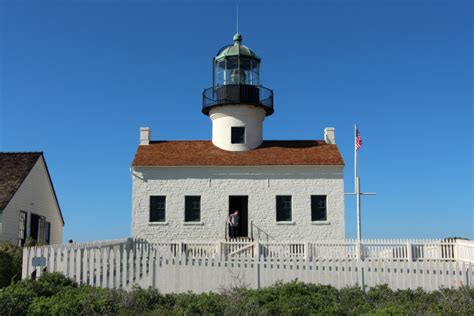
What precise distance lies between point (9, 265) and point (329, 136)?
17093mm

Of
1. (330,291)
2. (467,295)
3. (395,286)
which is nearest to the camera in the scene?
(467,295)

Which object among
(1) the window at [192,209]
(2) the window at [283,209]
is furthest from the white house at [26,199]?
(2) the window at [283,209]

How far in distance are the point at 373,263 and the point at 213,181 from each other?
43.3 ft

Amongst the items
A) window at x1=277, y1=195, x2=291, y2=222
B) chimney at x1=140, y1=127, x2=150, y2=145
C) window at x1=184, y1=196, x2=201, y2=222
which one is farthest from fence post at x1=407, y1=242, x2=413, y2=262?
chimney at x1=140, y1=127, x2=150, y2=145

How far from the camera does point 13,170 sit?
70.9 feet

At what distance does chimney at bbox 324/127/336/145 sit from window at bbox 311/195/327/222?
3.71 meters

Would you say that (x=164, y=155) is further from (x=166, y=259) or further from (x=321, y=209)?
(x=166, y=259)

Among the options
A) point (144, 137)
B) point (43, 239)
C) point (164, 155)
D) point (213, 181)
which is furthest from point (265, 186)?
point (43, 239)

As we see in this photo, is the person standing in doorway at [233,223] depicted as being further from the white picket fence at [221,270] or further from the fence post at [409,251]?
the white picket fence at [221,270]

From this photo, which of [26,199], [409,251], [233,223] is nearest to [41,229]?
[26,199]

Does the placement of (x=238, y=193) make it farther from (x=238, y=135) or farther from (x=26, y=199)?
(x=26, y=199)

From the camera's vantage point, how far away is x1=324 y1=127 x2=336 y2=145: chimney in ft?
85.1

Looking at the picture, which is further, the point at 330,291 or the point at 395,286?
the point at 395,286

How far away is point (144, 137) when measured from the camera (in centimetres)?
2620
